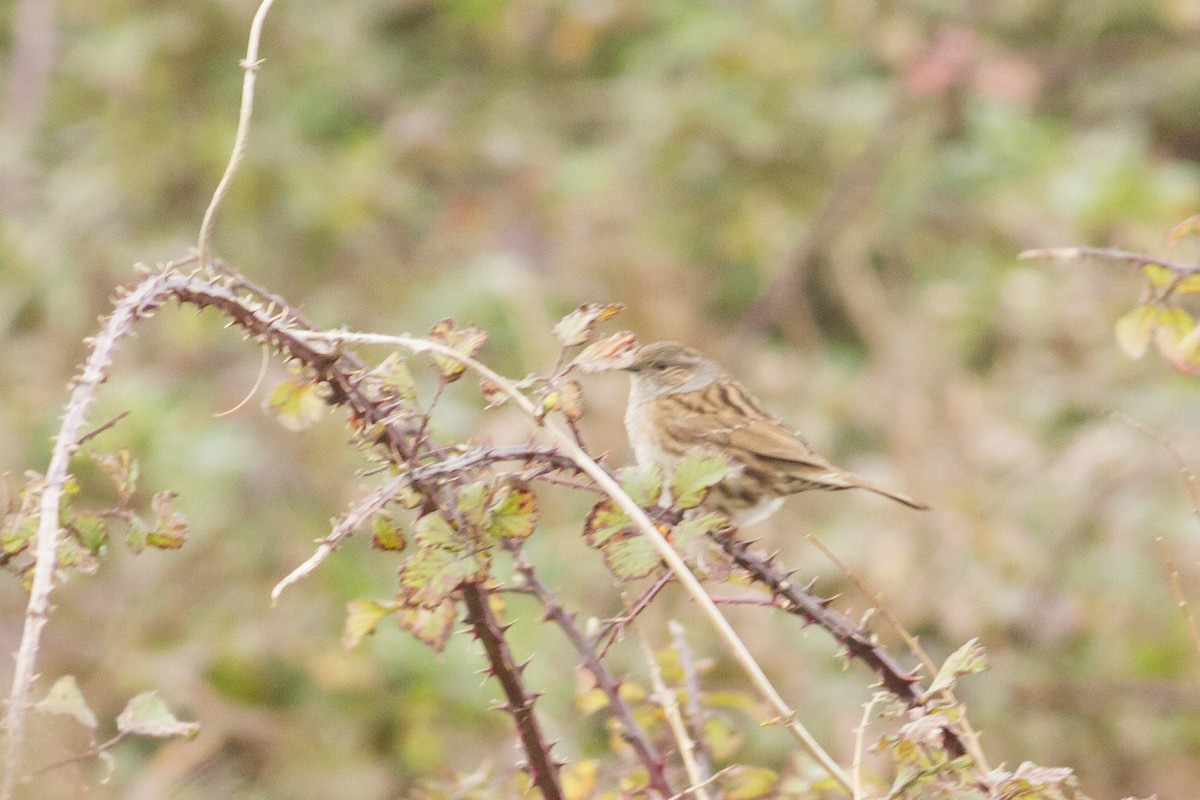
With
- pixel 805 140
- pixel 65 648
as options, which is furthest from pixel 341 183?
pixel 65 648

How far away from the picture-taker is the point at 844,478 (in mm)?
3438

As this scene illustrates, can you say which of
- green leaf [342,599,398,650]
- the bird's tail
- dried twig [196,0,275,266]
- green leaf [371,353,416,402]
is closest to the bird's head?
the bird's tail

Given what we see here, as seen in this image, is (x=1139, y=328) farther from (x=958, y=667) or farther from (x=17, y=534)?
(x=17, y=534)

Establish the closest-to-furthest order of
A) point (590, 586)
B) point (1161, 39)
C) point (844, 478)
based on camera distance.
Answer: point (844, 478) → point (590, 586) → point (1161, 39)

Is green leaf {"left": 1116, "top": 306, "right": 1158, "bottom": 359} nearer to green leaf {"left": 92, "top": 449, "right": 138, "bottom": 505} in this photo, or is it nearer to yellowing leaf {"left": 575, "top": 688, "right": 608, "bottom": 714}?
yellowing leaf {"left": 575, "top": 688, "right": 608, "bottom": 714}

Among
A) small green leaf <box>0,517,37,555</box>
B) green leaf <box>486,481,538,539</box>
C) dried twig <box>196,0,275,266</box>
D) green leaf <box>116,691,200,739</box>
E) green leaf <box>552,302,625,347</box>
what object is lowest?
green leaf <box>116,691,200,739</box>

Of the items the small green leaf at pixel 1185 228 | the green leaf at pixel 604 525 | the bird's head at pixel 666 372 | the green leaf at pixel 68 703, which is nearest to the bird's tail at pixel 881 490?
the bird's head at pixel 666 372

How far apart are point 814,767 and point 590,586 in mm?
3190

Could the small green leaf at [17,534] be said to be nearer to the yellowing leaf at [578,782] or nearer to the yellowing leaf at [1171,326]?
the yellowing leaf at [578,782]

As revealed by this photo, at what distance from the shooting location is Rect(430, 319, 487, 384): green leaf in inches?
61.8

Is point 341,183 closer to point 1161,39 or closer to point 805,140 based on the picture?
point 805,140

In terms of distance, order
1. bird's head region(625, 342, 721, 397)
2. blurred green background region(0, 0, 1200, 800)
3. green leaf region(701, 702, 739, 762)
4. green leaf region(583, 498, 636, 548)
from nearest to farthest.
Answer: green leaf region(583, 498, 636, 548) → green leaf region(701, 702, 739, 762) → bird's head region(625, 342, 721, 397) → blurred green background region(0, 0, 1200, 800)

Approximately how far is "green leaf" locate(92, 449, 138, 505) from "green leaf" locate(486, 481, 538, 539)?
1.22ft

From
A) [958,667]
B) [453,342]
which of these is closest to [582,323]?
[453,342]
